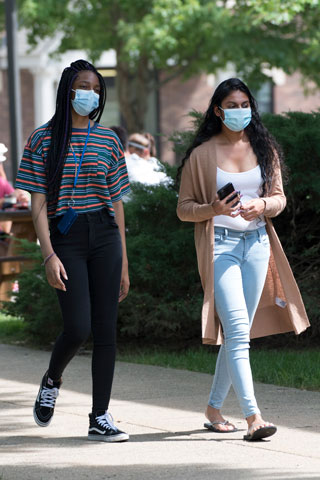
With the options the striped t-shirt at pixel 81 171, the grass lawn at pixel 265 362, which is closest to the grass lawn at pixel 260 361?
the grass lawn at pixel 265 362

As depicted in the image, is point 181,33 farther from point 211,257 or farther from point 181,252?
A: point 211,257

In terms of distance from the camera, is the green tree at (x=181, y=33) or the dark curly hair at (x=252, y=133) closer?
the dark curly hair at (x=252, y=133)

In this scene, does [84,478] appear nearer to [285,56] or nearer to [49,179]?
[49,179]

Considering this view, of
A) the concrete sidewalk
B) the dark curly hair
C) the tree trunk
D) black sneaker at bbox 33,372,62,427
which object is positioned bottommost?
the concrete sidewalk

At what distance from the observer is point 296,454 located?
4723 mm

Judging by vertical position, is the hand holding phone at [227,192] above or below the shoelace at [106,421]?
above

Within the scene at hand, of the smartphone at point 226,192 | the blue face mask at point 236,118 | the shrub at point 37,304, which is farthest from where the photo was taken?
the shrub at point 37,304

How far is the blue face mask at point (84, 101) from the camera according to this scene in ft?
16.5

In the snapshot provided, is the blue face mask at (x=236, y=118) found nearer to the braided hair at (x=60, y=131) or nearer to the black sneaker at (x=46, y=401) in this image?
the braided hair at (x=60, y=131)

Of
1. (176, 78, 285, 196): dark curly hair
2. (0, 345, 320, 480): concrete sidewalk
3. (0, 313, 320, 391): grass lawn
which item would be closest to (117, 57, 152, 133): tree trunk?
(0, 313, 320, 391): grass lawn

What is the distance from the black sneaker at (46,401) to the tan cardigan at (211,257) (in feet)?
2.74

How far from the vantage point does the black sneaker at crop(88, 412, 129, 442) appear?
16.7 ft

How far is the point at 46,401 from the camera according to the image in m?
5.30

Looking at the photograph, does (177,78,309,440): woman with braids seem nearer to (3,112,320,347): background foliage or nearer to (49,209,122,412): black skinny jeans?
(49,209,122,412): black skinny jeans
